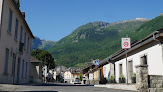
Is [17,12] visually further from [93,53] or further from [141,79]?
[93,53]

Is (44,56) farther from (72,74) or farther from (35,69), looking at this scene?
(72,74)

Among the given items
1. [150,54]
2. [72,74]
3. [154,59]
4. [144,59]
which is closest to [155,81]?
[154,59]

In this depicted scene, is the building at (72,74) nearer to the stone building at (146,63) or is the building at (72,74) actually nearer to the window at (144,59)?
the stone building at (146,63)

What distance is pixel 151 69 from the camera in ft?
52.5

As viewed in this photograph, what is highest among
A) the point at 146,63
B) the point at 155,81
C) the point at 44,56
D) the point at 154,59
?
the point at 44,56

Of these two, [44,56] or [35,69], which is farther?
[44,56]

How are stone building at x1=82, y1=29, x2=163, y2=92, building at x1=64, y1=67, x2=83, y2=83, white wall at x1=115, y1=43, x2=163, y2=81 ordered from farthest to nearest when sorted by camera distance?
1. building at x1=64, y1=67, x2=83, y2=83
2. white wall at x1=115, y1=43, x2=163, y2=81
3. stone building at x1=82, y1=29, x2=163, y2=92

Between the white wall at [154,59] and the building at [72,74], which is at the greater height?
the white wall at [154,59]

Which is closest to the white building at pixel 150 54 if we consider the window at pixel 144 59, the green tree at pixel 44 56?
the window at pixel 144 59

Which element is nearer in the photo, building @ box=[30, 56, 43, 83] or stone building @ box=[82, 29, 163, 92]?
stone building @ box=[82, 29, 163, 92]

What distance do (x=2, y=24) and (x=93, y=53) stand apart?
533ft

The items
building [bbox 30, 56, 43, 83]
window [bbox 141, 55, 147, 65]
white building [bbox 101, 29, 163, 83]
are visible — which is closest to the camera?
white building [bbox 101, 29, 163, 83]

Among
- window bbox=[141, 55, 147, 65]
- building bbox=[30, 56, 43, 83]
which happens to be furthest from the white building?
building bbox=[30, 56, 43, 83]

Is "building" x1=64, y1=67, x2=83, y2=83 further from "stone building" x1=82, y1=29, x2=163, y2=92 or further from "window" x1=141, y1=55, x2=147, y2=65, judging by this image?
"window" x1=141, y1=55, x2=147, y2=65
